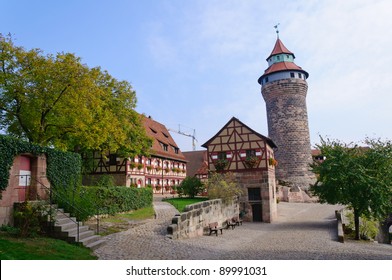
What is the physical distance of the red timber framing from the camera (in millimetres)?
23203

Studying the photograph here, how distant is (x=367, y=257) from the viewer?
33.1 ft

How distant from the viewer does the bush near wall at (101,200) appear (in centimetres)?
1150

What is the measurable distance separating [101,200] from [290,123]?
102ft

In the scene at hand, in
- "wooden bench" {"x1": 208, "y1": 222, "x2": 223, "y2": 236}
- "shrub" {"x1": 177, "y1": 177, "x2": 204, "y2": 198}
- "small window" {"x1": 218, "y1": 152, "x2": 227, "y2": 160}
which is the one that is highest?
"small window" {"x1": 218, "y1": 152, "x2": 227, "y2": 160}

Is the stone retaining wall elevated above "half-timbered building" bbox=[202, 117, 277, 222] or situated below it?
below

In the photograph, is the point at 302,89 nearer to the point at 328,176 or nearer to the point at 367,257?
the point at 328,176

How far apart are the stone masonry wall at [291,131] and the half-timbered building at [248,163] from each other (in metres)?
16.6

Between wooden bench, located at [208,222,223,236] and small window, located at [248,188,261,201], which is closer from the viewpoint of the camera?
wooden bench, located at [208,222,223,236]

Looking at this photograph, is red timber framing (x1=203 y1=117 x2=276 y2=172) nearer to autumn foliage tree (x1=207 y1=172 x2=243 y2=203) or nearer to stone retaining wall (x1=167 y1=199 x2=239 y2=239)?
autumn foliage tree (x1=207 y1=172 x2=243 y2=203)

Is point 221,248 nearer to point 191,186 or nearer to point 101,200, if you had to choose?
point 101,200

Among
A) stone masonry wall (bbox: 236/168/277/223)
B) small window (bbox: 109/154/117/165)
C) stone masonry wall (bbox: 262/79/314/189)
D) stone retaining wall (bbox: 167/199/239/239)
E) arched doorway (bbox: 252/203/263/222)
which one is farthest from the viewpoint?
stone masonry wall (bbox: 262/79/314/189)

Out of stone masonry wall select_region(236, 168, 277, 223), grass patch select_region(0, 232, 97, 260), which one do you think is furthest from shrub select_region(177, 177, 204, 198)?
grass patch select_region(0, 232, 97, 260)

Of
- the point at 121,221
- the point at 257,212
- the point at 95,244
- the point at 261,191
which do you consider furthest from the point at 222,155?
the point at 95,244

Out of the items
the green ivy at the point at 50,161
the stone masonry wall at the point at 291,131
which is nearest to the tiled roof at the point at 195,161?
the stone masonry wall at the point at 291,131
